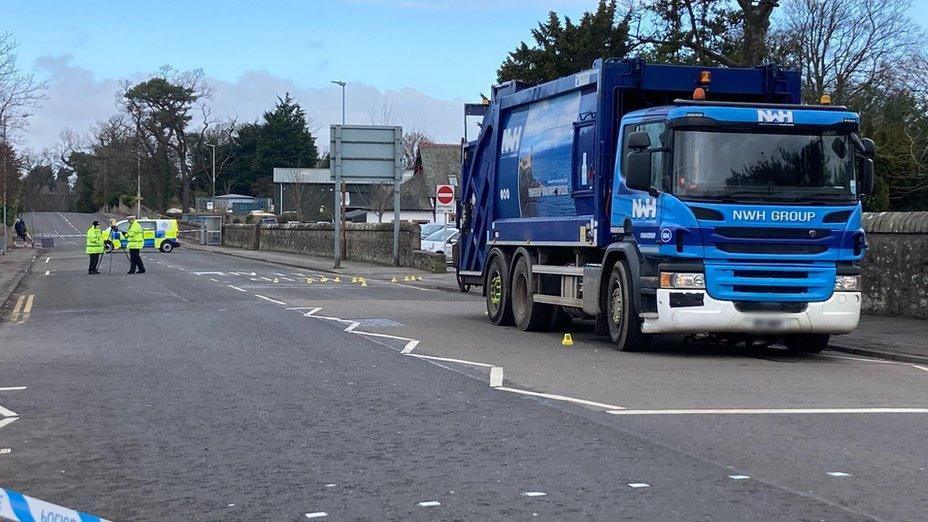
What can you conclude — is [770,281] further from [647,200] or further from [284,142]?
[284,142]

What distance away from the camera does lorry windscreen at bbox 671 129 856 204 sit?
519 inches

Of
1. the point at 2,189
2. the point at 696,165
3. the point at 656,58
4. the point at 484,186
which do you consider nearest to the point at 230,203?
the point at 2,189

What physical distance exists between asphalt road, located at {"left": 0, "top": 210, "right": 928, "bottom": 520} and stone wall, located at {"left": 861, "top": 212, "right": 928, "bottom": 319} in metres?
4.76

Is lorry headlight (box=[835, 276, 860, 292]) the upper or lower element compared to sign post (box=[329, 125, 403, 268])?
lower

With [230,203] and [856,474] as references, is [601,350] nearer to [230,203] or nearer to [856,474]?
[856,474]

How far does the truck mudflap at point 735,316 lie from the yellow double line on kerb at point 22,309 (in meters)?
11.8

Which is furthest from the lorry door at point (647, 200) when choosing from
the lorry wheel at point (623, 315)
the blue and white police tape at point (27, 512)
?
the blue and white police tape at point (27, 512)

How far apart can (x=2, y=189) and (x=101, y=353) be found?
31.4 m

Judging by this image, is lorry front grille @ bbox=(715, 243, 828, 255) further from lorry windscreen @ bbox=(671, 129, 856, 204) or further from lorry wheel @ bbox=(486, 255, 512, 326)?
lorry wheel @ bbox=(486, 255, 512, 326)

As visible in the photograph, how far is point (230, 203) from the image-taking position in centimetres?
10912

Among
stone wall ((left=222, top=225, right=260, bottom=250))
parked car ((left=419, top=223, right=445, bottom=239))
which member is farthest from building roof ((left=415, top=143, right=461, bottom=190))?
parked car ((left=419, top=223, right=445, bottom=239))

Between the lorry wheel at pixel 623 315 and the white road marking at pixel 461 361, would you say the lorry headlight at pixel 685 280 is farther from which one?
the white road marking at pixel 461 361

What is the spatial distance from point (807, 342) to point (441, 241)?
3023cm

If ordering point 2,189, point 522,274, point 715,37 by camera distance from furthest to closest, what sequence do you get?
point 2,189 < point 715,37 < point 522,274
